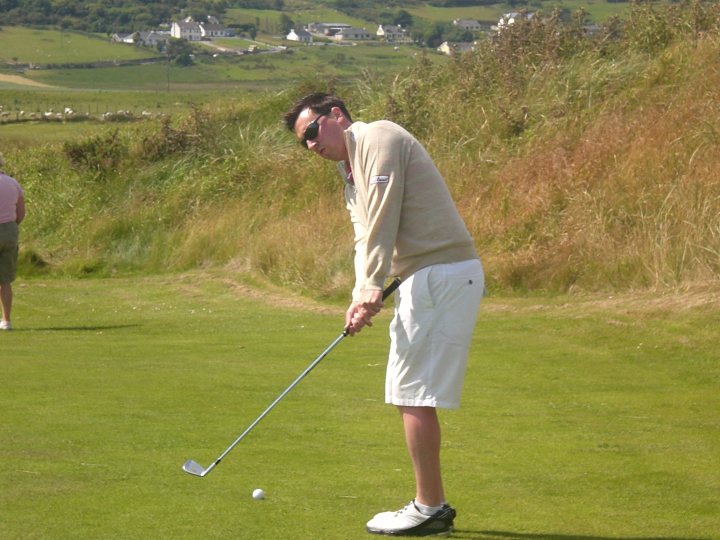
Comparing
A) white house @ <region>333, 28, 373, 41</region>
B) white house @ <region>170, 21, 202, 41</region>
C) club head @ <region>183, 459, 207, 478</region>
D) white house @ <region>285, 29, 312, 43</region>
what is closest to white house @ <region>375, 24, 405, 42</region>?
white house @ <region>333, 28, 373, 41</region>

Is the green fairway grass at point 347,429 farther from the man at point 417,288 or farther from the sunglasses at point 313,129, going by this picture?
the sunglasses at point 313,129

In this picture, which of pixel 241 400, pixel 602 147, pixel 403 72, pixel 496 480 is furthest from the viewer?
pixel 403 72

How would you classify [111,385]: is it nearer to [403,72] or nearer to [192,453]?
[192,453]

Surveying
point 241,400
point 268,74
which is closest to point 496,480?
point 241,400

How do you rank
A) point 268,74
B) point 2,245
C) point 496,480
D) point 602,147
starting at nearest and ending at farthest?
point 496,480 → point 2,245 → point 602,147 → point 268,74

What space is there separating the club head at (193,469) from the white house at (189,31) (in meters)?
75.3

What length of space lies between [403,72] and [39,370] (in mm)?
15185

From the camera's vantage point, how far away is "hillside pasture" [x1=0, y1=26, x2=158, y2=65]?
3268 inches

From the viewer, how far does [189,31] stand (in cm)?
8169

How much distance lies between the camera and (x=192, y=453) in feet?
24.3

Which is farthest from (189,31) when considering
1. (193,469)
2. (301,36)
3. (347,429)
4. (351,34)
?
(193,469)

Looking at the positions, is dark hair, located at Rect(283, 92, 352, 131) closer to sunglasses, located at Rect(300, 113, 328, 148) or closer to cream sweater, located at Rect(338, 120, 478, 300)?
sunglasses, located at Rect(300, 113, 328, 148)

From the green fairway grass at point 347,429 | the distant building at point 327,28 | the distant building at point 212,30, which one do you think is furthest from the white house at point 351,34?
the green fairway grass at point 347,429

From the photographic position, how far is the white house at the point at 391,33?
196ft
